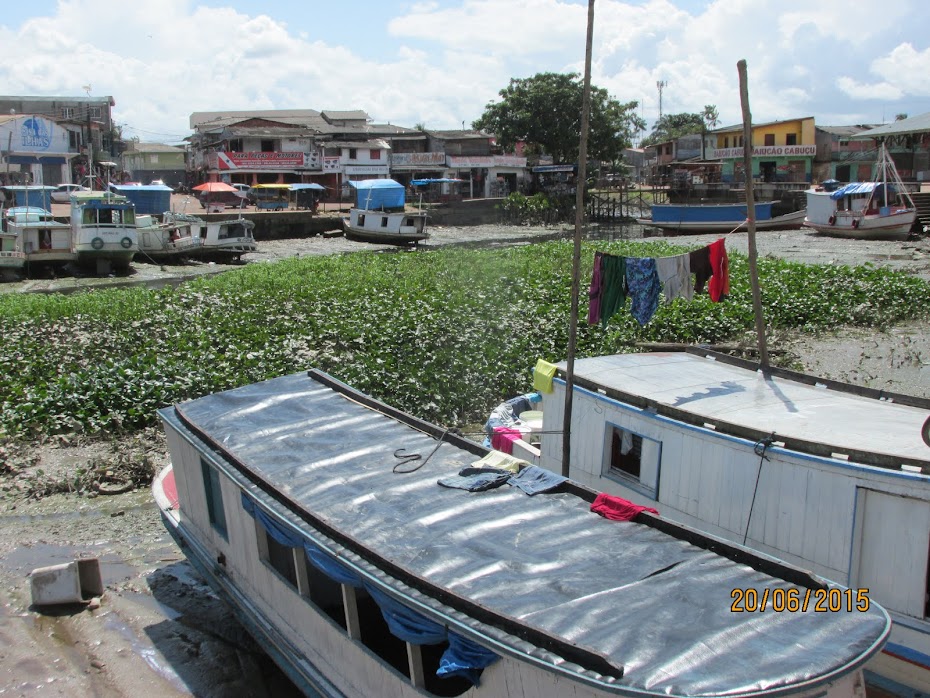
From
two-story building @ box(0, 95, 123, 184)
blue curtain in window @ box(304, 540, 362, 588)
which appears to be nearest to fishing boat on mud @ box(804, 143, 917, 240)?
blue curtain in window @ box(304, 540, 362, 588)

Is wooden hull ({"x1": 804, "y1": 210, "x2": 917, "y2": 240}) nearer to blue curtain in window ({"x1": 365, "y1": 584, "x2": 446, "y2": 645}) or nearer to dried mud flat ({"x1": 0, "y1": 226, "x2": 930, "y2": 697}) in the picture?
dried mud flat ({"x1": 0, "y1": 226, "x2": 930, "y2": 697})

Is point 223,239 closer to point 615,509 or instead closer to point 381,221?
point 381,221

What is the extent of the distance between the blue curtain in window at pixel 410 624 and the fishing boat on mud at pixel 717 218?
4253 centimetres

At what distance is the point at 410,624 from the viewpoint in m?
4.91

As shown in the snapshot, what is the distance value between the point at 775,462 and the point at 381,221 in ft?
126

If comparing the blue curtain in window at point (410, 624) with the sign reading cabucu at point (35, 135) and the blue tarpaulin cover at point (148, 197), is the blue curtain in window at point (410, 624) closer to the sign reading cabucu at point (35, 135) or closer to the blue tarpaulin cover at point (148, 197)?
the blue tarpaulin cover at point (148, 197)

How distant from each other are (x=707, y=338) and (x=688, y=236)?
2906 centimetres

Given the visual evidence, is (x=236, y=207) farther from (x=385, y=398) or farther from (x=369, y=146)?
(x=385, y=398)

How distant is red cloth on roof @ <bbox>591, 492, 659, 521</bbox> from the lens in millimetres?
5758

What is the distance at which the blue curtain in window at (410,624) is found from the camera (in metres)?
4.78

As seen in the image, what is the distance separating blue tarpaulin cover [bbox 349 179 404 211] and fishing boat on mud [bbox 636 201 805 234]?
49.9 feet

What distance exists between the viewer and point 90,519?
34.1ft

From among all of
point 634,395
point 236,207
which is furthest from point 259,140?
point 634,395

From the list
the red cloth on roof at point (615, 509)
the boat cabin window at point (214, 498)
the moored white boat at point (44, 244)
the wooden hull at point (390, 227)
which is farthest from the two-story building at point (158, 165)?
→ the red cloth on roof at point (615, 509)
